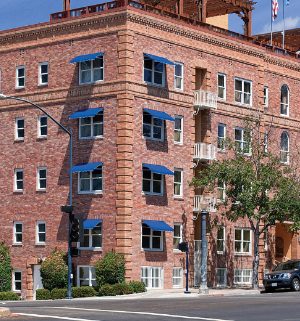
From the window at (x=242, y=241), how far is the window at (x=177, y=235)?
5803mm

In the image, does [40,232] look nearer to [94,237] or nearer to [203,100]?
[94,237]

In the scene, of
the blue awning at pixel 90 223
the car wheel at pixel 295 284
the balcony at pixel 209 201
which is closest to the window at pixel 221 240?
the balcony at pixel 209 201

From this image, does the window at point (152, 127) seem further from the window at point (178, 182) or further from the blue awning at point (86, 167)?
the blue awning at point (86, 167)

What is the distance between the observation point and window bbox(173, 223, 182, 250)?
6169 cm

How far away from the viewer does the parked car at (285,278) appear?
182ft

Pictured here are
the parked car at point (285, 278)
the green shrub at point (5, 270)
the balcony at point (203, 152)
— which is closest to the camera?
the parked car at point (285, 278)

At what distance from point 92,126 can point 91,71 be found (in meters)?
3.23

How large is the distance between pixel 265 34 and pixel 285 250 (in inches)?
712

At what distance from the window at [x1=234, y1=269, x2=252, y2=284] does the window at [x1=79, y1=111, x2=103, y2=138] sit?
535 inches

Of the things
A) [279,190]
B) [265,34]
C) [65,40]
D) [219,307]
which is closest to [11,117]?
[65,40]

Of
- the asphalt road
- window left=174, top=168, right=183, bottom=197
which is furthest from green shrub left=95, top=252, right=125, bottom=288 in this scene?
the asphalt road

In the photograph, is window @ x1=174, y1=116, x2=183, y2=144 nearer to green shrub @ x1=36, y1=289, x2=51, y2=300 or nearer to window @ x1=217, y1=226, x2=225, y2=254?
window @ x1=217, y1=226, x2=225, y2=254

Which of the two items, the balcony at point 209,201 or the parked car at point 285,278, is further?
the balcony at point 209,201

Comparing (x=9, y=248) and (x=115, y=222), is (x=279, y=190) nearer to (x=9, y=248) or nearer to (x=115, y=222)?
(x=115, y=222)
